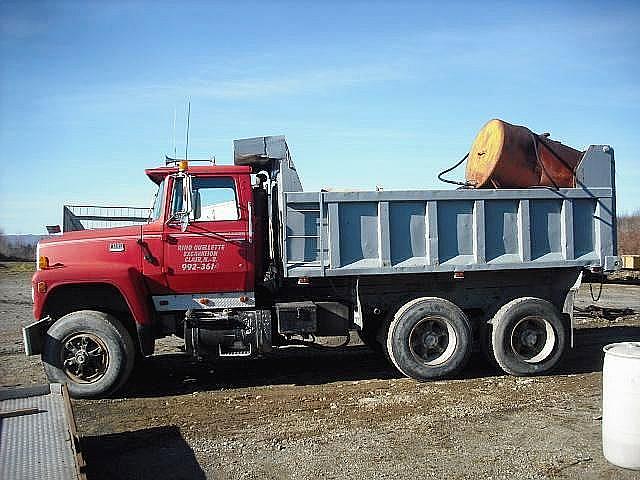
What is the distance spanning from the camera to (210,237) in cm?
818

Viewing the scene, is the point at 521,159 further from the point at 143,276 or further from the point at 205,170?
the point at 143,276

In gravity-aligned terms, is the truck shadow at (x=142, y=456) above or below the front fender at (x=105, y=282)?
below

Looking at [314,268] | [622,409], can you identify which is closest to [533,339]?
[314,268]

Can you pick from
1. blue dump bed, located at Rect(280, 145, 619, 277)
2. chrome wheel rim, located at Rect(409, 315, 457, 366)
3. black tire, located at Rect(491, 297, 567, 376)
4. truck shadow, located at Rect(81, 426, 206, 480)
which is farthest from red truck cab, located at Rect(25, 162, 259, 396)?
black tire, located at Rect(491, 297, 567, 376)

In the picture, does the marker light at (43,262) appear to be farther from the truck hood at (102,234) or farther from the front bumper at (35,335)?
the front bumper at (35,335)

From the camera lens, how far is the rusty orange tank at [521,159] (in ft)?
29.0

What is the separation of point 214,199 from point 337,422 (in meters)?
3.18

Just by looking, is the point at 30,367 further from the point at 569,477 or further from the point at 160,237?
the point at 569,477

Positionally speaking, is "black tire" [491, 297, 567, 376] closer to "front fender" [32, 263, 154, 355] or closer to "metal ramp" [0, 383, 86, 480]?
"front fender" [32, 263, 154, 355]

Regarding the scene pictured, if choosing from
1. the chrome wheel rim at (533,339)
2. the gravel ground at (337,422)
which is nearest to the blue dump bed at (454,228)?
the chrome wheel rim at (533,339)

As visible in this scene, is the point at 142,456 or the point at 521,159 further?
the point at 521,159

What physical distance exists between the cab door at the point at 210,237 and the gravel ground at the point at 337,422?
1369 mm

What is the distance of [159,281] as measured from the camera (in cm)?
815

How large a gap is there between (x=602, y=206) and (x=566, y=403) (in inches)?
114
